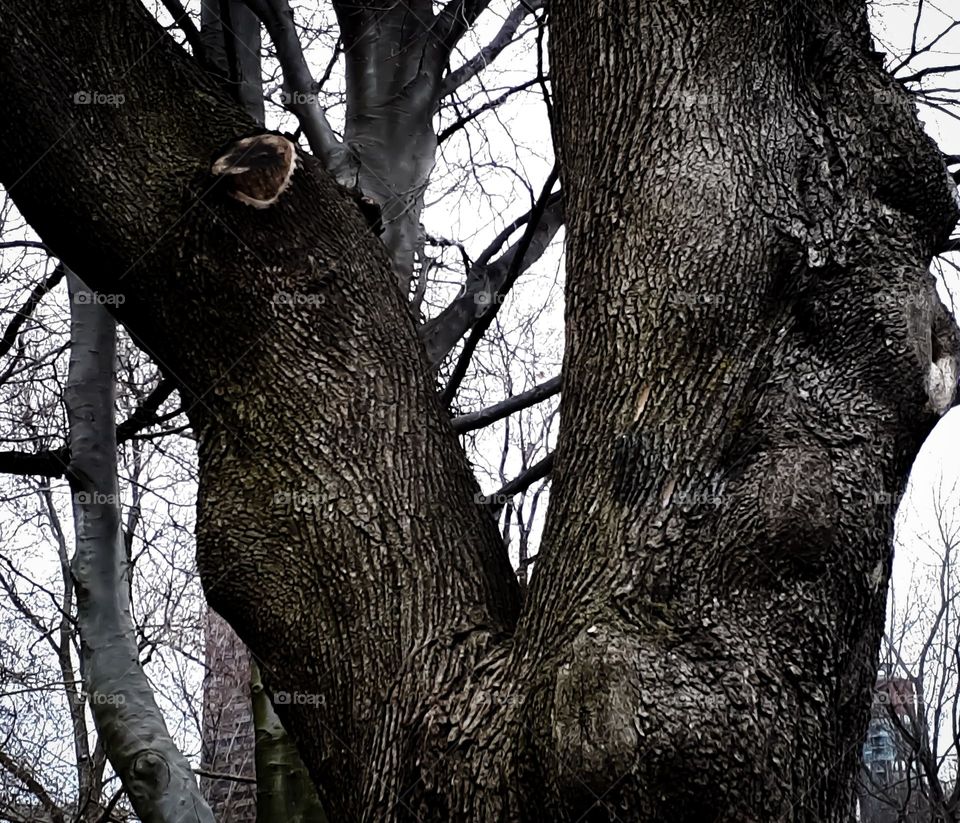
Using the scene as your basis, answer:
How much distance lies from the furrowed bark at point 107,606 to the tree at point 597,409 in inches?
91.0

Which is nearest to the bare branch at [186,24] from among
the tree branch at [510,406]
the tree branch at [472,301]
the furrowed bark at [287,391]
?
the furrowed bark at [287,391]

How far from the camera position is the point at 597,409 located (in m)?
2.06

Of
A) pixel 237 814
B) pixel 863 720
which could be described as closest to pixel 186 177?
pixel 863 720

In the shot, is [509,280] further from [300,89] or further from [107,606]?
[107,606]

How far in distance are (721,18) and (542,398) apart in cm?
235

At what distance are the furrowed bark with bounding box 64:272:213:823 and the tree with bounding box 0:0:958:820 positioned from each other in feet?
7.58

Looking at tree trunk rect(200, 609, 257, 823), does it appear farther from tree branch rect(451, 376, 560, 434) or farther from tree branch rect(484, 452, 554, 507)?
tree branch rect(484, 452, 554, 507)

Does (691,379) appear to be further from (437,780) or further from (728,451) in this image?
(437,780)

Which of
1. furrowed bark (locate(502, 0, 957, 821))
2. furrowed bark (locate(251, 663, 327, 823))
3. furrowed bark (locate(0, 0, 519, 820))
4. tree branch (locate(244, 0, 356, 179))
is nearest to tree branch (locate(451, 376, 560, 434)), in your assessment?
tree branch (locate(244, 0, 356, 179))

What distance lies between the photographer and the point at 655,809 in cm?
171

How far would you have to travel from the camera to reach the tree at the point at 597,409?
5.89 ft

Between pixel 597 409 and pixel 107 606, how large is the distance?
Result: 10.8 feet

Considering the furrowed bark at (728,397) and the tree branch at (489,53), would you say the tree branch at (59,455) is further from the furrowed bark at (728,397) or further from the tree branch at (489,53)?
the furrowed bark at (728,397)

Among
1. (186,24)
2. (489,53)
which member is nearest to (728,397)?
(186,24)
